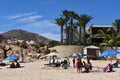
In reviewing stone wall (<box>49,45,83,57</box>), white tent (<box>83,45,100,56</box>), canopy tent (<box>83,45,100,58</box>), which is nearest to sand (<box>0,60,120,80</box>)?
canopy tent (<box>83,45,100,58</box>)

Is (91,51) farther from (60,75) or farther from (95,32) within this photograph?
(60,75)

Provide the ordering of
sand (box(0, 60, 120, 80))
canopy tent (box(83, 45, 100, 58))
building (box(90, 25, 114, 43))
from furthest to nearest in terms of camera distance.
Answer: building (box(90, 25, 114, 43))
canopy tent (box(83, 45, 100, 58))
sand (box(0, 60, 120, 80))

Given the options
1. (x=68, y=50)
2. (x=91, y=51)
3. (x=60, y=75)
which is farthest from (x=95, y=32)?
(x=60, y=75)

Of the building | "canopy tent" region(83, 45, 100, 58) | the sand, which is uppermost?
the building

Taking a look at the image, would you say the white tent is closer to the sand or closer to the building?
the building

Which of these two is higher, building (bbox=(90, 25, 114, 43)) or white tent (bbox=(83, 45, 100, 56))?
building (bbox=(90, 25, 114, 43))

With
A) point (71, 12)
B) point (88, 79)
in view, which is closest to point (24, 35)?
point (71, 12)

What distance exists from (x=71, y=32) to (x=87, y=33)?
4443 mm

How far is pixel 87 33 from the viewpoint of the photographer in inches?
2982

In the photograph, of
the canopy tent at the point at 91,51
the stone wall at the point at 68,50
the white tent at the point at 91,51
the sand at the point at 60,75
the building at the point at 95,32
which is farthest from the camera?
the building at the point at 95,32

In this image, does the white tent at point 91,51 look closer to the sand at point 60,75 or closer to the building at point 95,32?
the building at point 95,32

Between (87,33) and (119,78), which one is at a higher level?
(87,33)

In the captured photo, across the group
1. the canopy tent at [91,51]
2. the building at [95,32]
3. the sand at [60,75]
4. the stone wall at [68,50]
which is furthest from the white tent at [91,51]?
the sand at [60,75]

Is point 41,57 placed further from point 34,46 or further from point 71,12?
point 71,12
